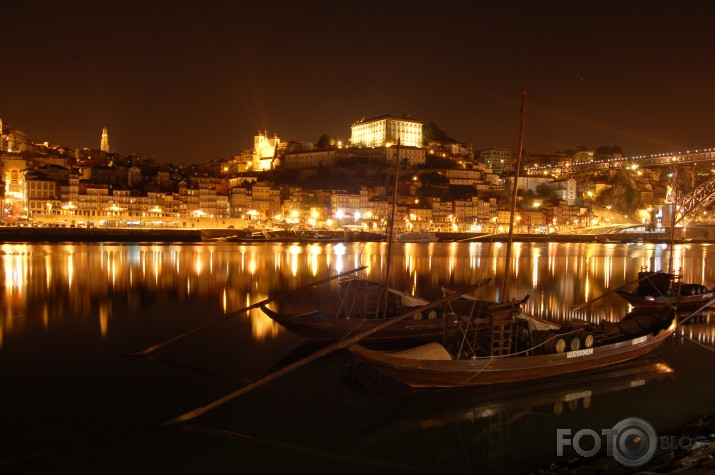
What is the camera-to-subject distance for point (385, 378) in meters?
8.00

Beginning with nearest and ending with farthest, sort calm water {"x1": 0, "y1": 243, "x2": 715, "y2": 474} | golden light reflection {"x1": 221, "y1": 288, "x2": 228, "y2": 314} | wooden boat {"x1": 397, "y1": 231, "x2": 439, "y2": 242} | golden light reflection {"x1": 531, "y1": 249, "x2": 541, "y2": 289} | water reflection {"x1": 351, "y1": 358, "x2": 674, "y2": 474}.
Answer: calm water {"x1": 0, "y1": 243, "x2": 715, "y2": 474} → water reflection {"x1": 351, "y1": 358, "x2": 674, "y2": 474} → golden light reflection {"x1": 221, "y1": 288, "x2": 228, "y2": 314} → golden light reflection {"x1": 531, "y1": 249, "x2": 541, "y2": 289} → wooden boat {"x1": 397, "y1": 231, "x2": 439, "y2": 242}

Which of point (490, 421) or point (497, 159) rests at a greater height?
point (497, 159)

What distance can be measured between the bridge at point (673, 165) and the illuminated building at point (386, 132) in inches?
820

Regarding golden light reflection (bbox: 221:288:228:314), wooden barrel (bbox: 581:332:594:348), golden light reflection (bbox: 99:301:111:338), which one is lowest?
golden light reflection (bbox: 221:288:228:314)

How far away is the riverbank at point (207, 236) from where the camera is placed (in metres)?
46.8

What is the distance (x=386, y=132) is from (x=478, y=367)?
80673 mm

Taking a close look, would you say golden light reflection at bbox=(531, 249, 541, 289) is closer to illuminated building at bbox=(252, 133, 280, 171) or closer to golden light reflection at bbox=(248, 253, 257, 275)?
golden light reflection at bbox=(248, 253, 257, 275)

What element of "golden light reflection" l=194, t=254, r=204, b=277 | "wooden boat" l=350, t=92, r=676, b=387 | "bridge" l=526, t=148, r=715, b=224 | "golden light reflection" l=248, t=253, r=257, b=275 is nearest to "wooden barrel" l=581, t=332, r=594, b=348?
"wooden boat" l=350, t=92, r=676, b=387

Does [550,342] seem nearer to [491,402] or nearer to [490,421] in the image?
[491,402]

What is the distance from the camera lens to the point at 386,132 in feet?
281

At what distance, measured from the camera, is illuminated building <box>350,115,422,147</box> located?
282 feet

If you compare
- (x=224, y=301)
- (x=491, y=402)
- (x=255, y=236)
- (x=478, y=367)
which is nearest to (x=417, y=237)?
(x=255, y=236)


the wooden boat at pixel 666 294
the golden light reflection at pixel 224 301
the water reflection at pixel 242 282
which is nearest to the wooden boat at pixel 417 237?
the water reflection at pixel 242 282

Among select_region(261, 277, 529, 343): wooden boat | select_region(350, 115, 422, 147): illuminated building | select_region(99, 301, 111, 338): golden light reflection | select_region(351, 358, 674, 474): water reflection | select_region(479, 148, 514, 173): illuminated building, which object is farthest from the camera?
select_region(479, 148, 514, 173): illuminated building
